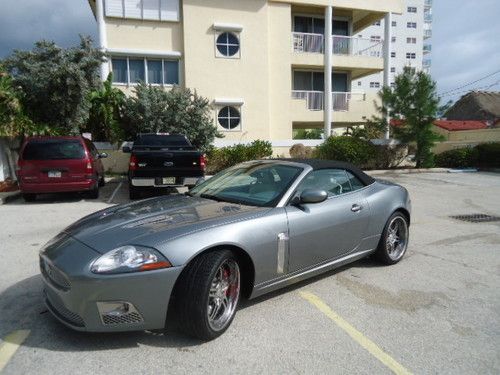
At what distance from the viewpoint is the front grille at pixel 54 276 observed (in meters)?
2.86

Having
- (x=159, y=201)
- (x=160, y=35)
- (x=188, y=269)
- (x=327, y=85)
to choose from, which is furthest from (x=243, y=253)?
(x=327, y=85)

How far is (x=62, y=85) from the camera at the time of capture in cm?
1380

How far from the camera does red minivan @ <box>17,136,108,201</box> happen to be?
9234 millimetres

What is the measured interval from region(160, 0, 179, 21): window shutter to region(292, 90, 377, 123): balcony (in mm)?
7122

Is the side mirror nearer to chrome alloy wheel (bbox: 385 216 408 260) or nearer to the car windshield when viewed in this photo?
the car windshield

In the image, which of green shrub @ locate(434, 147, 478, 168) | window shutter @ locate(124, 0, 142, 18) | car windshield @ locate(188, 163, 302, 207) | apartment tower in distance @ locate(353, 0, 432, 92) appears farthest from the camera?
apartment tower in distance @ locate(353, 0, 432, 92)

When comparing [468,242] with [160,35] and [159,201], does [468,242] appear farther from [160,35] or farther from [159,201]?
[160,35]

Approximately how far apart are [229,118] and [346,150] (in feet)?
19.4

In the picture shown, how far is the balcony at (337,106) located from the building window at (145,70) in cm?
648

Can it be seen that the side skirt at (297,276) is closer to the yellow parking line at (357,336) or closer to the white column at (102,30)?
the yellow parking line at (357,336)

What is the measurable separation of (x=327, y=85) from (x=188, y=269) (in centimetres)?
1951

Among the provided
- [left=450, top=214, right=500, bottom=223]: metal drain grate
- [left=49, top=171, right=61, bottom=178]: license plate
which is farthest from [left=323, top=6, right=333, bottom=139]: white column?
[left=49, top=171, right=61, bottom=178]: license plate

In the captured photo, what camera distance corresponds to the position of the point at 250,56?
1944 cm

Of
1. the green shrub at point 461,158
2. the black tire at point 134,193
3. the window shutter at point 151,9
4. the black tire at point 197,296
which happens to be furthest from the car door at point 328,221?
the green shrub at point 461,158
